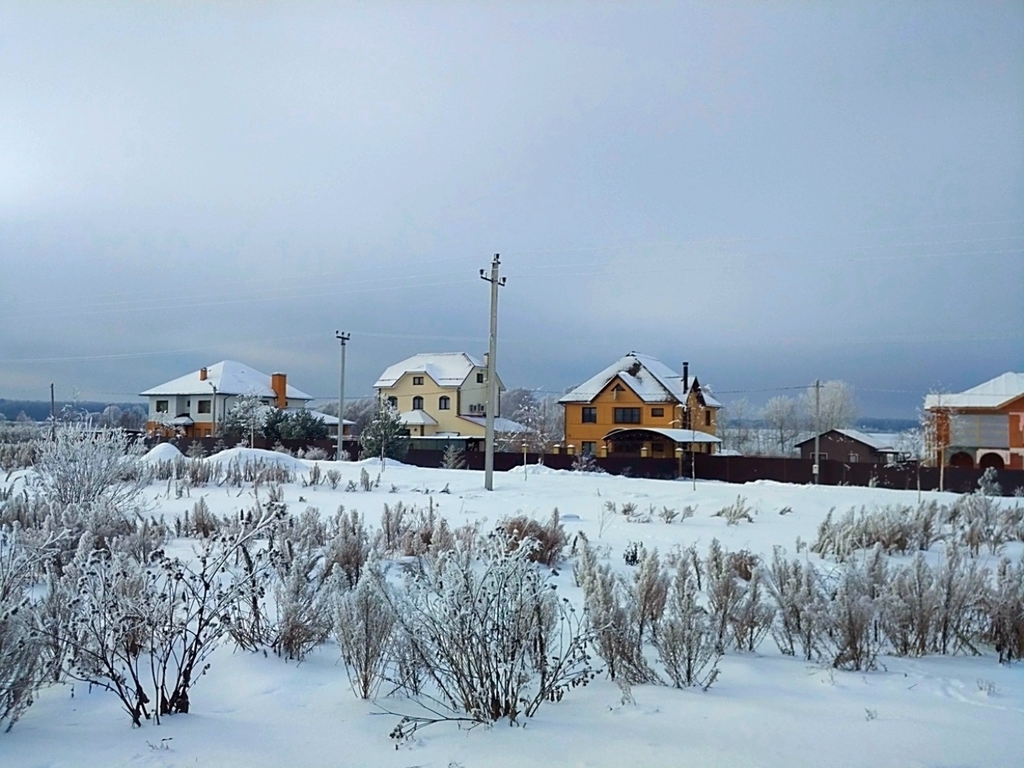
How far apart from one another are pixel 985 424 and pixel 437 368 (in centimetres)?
2918

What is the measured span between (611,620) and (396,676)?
1.11m

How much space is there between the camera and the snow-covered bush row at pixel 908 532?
813 centimetres

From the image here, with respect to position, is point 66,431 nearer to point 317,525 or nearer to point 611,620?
point 317,525

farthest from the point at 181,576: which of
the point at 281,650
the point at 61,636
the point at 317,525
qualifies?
the point at 317,525

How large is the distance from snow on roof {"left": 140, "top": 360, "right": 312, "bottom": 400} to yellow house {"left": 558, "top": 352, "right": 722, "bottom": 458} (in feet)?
61.4

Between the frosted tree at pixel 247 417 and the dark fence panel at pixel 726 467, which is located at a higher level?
the frosted tree at pixel 247 417

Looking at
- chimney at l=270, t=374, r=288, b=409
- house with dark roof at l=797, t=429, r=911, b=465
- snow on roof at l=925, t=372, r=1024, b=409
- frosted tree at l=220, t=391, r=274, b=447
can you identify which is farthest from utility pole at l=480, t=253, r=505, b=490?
chimney at l=270, t=374, r=288, b=409

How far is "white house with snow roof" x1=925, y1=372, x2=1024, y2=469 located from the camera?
30.9 meters

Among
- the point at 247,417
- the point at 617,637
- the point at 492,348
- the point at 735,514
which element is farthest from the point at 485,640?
the point at 247,417

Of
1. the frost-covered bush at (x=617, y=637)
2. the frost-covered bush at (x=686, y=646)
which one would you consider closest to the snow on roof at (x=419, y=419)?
the frost-covered bush at (x=617, y=637)

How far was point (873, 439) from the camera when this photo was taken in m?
45.8

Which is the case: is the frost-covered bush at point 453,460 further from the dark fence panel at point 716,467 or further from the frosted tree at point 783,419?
the frosted tree at point 783,419

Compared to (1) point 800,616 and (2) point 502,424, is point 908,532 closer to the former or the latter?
(1) point 800,616

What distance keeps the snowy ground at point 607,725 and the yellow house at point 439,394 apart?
42.0 m
